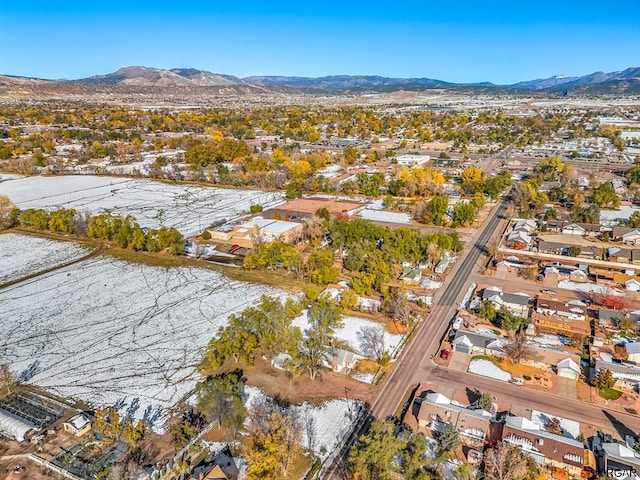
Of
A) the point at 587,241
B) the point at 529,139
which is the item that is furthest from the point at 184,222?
the point at 529,139

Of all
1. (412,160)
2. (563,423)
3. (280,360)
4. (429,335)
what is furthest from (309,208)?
(563,423)

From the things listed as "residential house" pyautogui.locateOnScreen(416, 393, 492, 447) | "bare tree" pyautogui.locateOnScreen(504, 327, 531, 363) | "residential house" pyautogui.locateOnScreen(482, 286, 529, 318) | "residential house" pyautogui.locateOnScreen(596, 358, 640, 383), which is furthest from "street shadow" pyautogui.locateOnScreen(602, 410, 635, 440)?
"residential house" pyautogui.locateOnScreen(482, 286, 529, 318)

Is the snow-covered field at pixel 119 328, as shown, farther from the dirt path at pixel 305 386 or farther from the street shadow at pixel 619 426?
the street shadow at pixel 619 426

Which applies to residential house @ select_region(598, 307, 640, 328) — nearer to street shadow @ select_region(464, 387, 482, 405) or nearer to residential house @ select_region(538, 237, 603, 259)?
residential house @ select_region(538, 237, 603, 259)

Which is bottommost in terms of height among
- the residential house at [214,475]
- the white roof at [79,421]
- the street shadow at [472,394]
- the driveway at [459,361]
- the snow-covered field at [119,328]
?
A: the street shadow at [472,394]

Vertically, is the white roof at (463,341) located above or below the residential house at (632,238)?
below

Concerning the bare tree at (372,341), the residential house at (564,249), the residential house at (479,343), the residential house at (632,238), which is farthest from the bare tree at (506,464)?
the residential house at (632,238)
